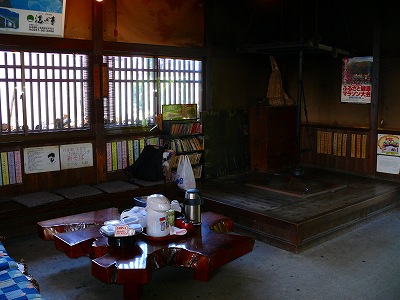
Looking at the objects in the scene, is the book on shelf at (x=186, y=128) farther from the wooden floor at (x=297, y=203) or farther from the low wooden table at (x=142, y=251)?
the low wooden table at (x=142, y=251)

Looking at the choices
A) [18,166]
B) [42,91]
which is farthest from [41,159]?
[42,91]

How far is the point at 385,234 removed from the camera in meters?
5.50

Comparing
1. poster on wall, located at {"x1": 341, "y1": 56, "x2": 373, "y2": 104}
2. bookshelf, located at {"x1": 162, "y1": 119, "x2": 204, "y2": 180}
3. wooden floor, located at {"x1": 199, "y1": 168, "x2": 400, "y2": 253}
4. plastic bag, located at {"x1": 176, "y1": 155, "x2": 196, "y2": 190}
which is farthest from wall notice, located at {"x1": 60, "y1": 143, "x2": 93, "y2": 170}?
poster on wall, located at {"x1": 341, "y1": 56, "x2": 373, "y2": 104}

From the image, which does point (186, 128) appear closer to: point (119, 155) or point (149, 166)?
point (149, 166)

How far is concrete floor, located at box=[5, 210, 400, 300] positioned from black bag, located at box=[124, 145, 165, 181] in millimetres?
1635

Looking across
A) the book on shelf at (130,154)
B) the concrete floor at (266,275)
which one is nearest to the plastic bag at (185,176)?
the book on shelf at (130,154)

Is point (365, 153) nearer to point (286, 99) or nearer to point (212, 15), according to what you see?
point (286, 99)

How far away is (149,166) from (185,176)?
534 millimetres

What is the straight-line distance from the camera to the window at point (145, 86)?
6.44 meters

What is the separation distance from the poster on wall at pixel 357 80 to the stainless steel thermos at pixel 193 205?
4430 mm

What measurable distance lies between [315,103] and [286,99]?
562 mm

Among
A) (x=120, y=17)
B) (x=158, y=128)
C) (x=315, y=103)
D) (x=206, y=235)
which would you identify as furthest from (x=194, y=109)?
(x=206, y=235)

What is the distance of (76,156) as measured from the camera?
6.07 metres

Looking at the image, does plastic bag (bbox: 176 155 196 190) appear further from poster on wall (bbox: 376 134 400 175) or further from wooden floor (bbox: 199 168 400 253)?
poster on wall (bbox: 376 134 400 175)
